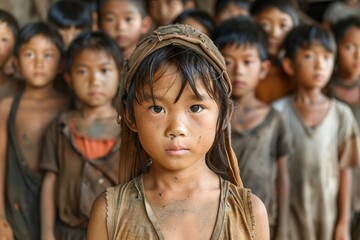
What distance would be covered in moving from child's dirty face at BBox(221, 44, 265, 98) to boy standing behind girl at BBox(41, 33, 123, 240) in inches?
24.4

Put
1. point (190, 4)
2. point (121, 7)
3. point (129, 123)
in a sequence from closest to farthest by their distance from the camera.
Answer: point (129, 123) → point (121, 7) → point (190, 4)

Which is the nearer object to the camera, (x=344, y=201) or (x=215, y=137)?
(x=215, y=137)

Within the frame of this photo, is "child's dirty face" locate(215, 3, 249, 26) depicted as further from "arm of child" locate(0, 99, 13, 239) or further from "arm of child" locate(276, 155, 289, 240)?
"arm of child" locate(0, 99, 13, 239)

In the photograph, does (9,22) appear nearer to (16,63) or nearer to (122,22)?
(16,63)

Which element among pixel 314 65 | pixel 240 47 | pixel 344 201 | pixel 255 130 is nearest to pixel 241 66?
pixel 240 47

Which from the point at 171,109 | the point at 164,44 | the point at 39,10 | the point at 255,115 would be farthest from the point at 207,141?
the point at 39,10

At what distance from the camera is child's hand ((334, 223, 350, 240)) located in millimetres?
4012

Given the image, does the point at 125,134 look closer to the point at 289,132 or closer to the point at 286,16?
the point at 289,132

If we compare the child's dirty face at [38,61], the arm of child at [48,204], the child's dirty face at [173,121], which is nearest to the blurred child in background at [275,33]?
the child's dirty face at [38,61]

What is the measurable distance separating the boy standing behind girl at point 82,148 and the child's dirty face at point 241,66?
24.4 inches

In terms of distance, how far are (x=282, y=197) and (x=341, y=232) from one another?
524 millimetres

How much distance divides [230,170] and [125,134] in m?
0.39

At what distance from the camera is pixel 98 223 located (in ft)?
6.84

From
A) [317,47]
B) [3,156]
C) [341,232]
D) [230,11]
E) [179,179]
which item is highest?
[230,11]
